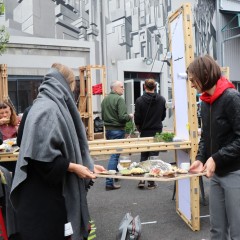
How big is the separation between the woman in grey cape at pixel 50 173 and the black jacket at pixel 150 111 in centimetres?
380

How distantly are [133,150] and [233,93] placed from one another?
67.8 inches

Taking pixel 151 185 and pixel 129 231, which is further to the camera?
pixel 151 185

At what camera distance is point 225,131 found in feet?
7.75

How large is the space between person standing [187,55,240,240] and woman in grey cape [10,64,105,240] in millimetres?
947

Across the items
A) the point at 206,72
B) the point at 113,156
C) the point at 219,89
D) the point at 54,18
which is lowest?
the point at 113,156

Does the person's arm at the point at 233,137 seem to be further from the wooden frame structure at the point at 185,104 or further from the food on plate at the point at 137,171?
the wooden frame structure at the point at 185,104

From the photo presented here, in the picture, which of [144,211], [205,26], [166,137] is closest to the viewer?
[166,137]

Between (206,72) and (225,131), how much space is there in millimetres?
433

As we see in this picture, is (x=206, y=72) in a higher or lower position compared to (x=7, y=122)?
higher

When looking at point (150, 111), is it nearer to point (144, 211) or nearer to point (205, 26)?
point (144, 211)

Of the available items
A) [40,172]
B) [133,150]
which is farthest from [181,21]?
[40,172]

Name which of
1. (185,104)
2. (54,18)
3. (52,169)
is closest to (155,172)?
(52,169)

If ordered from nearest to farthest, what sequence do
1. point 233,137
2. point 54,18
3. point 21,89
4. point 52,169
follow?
point 52,169 < point 233,137 < point 21,89 < point 54,18

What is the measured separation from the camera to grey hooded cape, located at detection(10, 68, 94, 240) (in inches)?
74.7
